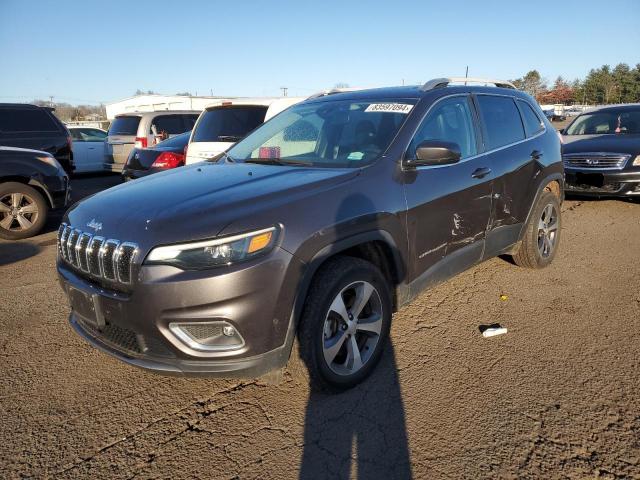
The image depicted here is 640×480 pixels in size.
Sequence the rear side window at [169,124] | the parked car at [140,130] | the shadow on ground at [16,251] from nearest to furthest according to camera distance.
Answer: the shadow on ground at [16,251] < the parked car at [140,130] < the rear side window at [169,124]

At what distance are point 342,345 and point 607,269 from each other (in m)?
3.47

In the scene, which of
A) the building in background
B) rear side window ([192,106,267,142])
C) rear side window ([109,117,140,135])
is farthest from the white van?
the building in background

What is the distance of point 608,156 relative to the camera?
24.5ft

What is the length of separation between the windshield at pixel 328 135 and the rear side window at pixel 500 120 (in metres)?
0.92

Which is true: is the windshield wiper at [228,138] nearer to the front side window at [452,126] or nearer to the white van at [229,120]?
the white van at [229,120]

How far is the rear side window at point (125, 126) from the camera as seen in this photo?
10922 millimetres

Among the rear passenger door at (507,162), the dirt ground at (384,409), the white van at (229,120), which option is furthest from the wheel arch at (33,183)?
the rear passenger door at (507,162)

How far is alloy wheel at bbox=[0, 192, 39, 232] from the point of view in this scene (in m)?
6.40

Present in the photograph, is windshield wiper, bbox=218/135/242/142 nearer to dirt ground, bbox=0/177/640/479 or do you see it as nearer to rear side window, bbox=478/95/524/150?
dirt ground, bbox=0/177/640/479

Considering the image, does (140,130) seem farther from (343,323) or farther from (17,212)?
(343,323)

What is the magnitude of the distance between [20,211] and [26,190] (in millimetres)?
302

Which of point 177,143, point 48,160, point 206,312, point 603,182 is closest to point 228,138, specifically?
point 177,143

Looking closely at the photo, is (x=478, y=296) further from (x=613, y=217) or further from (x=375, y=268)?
(x=613, y=217)

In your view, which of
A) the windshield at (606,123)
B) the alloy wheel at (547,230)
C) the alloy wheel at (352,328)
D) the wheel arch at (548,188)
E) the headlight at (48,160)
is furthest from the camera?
the windshield at (606,123)
